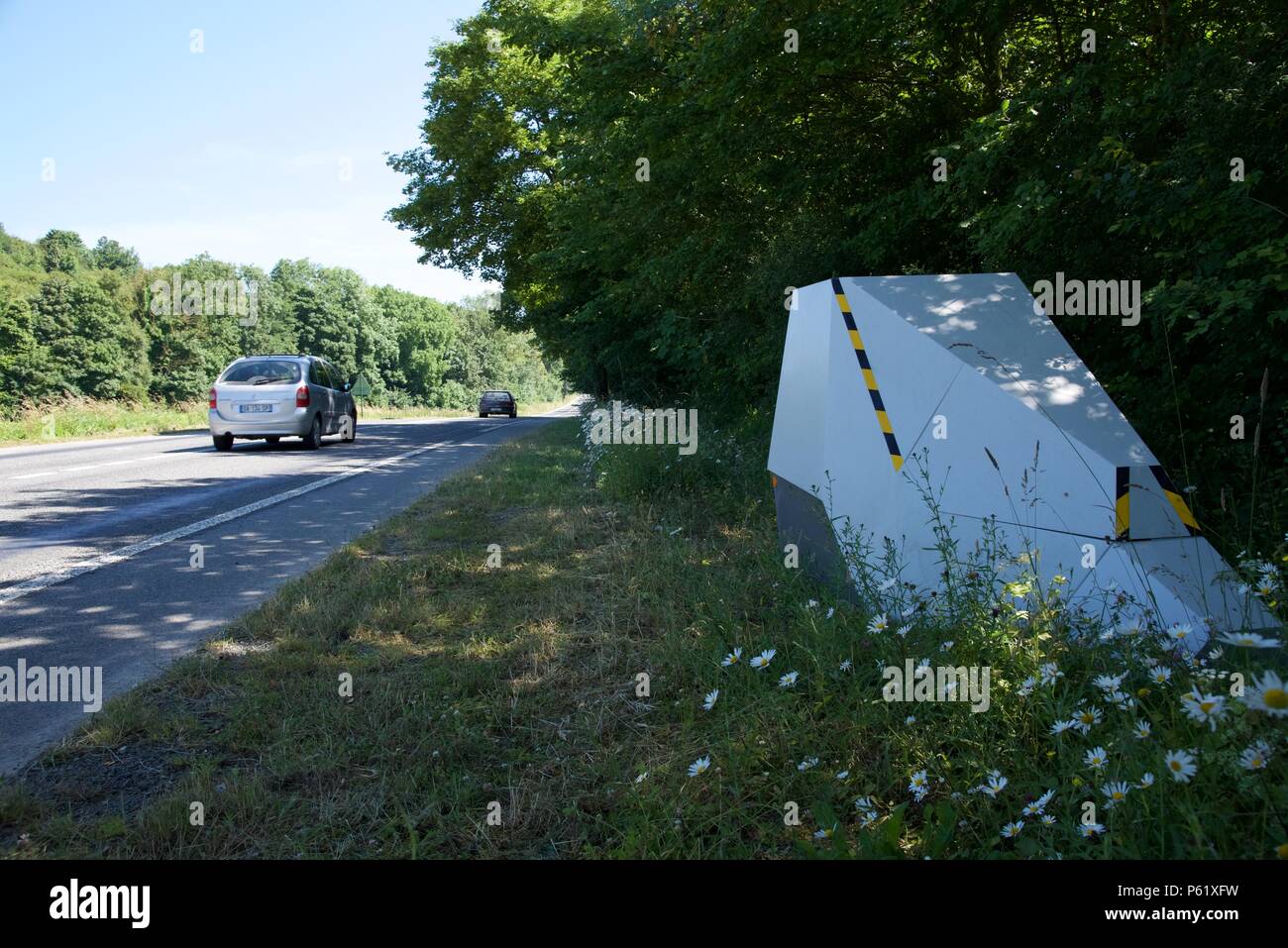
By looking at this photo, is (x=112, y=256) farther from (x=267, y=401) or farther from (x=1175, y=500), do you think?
(x=1175, y=500)

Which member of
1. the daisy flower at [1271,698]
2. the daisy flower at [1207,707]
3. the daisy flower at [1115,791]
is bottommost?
the daisy flower at [1115,791]

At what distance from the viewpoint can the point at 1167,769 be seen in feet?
7.36

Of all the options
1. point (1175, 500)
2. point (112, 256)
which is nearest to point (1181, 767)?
point (1175, 500)

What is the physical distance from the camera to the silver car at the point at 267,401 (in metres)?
16.6

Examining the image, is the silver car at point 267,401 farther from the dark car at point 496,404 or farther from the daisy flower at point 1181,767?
the dark car at point 496,404

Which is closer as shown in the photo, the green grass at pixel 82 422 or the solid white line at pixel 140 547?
the solid white line at pixel 140 547

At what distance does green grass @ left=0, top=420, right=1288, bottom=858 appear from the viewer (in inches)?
96.3

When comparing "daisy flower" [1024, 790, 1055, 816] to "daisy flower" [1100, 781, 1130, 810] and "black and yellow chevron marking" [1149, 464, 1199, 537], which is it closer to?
"daisy flower" [1100, 781, 1130, 810]

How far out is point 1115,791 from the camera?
2279 millimetres

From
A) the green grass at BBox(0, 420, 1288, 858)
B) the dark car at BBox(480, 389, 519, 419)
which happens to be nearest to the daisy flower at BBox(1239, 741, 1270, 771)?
the green grass at BBox(0, 420, 1288, 858)

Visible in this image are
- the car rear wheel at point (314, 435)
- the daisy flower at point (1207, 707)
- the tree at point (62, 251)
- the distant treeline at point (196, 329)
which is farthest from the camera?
the tree at point (62, 251)

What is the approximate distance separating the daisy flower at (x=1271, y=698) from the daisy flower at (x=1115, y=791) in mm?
407

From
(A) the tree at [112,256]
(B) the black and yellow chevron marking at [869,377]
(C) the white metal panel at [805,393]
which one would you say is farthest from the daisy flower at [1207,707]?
(A) the tree at [112,256]
